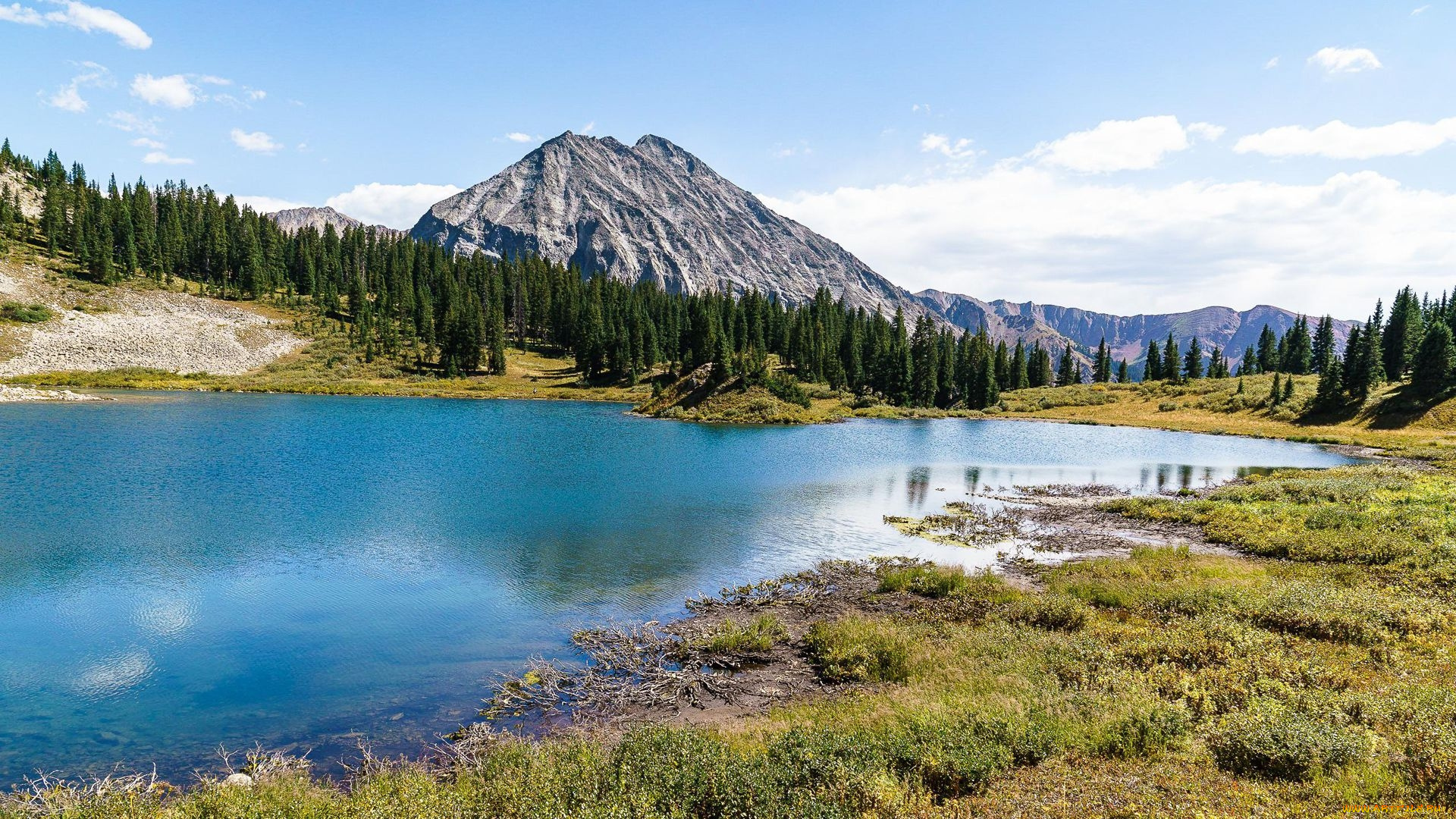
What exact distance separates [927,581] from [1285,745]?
15.6 meters

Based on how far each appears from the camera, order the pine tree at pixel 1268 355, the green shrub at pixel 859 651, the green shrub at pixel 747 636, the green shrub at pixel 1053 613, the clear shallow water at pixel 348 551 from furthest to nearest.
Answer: the pine tree at pixel 1268 355 < the green shrub at pixel 1053 613 < the green shrub at pixel 747 636 < the green shrub at pixel 859 651 < the clear shallow water at pixel 348 551

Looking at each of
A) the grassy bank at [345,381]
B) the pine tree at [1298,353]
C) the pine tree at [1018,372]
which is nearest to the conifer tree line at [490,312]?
the pine tree at [1018,372]

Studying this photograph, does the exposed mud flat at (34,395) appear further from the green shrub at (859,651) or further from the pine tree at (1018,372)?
the pine tree at (1018,372)

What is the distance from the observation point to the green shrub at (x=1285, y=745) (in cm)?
1102

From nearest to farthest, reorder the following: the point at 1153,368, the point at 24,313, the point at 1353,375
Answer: the point at 1353,375 < the point at 24,313 < the point at 1153,368

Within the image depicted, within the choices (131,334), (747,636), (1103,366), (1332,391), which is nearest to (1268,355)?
(1103,366)

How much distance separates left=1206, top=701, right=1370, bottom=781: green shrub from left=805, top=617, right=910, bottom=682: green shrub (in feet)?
25.4

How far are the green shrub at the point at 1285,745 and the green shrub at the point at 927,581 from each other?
44.1 ft

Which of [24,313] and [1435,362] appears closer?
[1435,362]

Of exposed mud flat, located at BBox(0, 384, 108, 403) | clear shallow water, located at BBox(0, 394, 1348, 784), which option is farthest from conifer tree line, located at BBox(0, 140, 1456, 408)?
clear shallow water, located at BBox(0, 394, 1348, 784)

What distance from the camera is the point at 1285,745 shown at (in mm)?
11484

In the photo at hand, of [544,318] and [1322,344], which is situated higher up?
[1322,344]

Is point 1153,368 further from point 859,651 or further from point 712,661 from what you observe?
point 712,661

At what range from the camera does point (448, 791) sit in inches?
462
